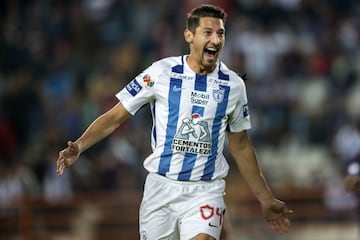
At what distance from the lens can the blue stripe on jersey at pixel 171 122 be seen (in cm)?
888

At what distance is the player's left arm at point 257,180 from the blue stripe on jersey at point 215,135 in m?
0.25

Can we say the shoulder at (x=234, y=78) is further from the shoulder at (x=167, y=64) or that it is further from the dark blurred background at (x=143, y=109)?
the dark blurred background at (x=143, y=109)

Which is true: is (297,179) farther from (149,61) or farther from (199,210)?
(199,210)

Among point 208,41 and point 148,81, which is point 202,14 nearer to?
point 208,41

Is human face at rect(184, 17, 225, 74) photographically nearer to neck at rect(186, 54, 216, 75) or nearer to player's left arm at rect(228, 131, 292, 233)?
neck at rect(186, 54, 216, 75)

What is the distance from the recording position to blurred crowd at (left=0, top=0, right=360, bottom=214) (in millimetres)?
16875

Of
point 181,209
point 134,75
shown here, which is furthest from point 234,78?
point 134,75

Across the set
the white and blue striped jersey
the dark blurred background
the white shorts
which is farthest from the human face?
the dark blurred background

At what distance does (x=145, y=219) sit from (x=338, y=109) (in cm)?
896

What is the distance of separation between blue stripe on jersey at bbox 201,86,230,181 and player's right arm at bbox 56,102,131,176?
0.74m

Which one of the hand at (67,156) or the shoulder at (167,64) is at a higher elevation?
the shoulder at (167,64)

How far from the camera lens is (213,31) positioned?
8844mm

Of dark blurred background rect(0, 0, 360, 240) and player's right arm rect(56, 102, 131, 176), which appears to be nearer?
player's right arm rect(56, 102, 131, 176)

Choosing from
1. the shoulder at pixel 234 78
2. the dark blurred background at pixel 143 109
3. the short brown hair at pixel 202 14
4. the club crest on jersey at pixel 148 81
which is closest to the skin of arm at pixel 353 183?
the shoulder at pixel 234 78
